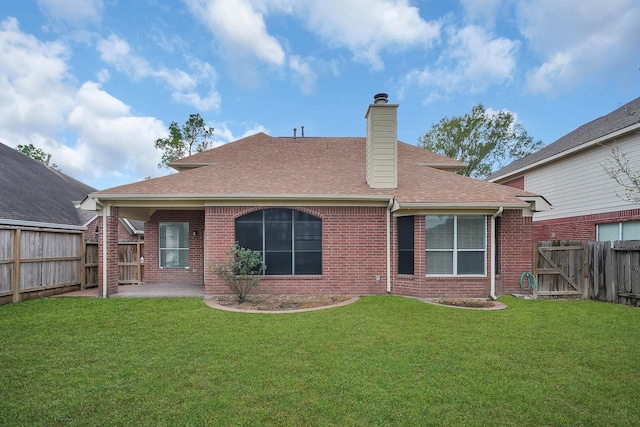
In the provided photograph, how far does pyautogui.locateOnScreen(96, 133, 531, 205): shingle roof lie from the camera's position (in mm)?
8844

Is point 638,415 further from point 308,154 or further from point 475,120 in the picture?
point 475,120

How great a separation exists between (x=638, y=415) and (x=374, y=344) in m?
3.00

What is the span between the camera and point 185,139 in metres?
25.9

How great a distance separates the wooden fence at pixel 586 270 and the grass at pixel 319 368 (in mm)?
2245

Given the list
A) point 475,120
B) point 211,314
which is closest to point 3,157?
point 211,314

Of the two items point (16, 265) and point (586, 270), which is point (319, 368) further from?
point (586, 270)

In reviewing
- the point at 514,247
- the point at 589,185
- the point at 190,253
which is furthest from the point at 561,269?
the point at 190,253

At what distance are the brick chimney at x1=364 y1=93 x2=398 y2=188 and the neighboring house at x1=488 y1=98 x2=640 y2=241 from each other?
245 inches

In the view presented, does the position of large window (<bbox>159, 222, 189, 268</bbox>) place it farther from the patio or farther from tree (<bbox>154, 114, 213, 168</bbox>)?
tree (<bbox>154, 114, 213, 168</bbox>)

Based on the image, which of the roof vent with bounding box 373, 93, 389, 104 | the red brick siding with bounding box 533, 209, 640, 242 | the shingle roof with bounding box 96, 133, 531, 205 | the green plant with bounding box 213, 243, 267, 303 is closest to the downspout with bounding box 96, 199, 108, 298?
the shingle roof with bounding box 96, 133, 531, 205

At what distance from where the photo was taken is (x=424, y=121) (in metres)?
30.8

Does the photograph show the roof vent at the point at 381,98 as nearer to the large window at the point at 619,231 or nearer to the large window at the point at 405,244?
the large window at the point at 405,244

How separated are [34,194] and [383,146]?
14954mm

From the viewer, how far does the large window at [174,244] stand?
11.5m
